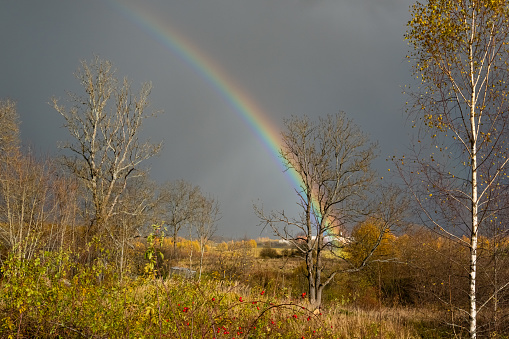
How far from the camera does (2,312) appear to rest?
4.73 metres

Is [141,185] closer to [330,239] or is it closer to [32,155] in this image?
[32,155]

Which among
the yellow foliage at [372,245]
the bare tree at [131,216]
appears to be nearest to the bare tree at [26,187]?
the bare tree at [131,216]

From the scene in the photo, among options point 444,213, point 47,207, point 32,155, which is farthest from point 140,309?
point 32,155

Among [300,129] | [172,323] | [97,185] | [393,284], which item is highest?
[300,129]

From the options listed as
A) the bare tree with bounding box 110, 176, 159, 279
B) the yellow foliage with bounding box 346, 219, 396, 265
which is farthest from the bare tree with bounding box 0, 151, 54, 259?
the yellow foliage with bounding box 346, 219, 396, 265

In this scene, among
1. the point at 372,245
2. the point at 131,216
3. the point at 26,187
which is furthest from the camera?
the point at 372,245

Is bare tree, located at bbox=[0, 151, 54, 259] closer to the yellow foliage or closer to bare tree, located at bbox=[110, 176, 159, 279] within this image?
bare tree, located at bbox=[110, 176, 159, 279]

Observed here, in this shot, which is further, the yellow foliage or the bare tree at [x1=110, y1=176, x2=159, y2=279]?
the yellow foliage

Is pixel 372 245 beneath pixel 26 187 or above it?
beneath

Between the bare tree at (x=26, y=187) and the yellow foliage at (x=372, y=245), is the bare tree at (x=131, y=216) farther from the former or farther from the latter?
the yellow foliage at (x=372, y=245)

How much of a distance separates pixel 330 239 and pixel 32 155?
1473 cm

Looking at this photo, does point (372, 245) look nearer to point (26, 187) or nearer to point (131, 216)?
point (131, 216)

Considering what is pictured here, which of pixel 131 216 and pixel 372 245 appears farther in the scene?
pixel 372 245

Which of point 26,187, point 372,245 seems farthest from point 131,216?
point 372,245
